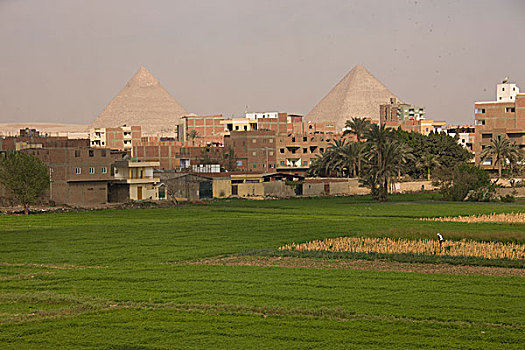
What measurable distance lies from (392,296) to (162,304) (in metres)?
6.98

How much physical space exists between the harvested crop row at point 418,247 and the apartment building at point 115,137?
126414mm

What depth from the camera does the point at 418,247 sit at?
35781 mm

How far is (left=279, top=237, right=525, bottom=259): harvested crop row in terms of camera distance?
3391 centimetres

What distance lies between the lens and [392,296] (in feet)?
Answer: 77.0

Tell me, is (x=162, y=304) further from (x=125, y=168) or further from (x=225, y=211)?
(x=125, y=168)

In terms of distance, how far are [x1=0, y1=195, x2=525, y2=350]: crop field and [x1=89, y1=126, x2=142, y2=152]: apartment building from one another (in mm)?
118332

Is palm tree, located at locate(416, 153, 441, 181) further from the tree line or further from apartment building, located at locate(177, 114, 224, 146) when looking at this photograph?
apartment building, located at locate(177, 114, 224, 146)

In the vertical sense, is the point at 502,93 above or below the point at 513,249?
above

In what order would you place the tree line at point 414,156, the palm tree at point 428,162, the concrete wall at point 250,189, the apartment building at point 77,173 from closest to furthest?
the apartment building at point 77,173, the concrete wall at point 250,189, the tree line at point 414,156, the palm tree at point 428,162

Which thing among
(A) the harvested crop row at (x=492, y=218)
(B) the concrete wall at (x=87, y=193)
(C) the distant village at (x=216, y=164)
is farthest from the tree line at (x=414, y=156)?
(A) the harvested crop row at (x=492, y=218)

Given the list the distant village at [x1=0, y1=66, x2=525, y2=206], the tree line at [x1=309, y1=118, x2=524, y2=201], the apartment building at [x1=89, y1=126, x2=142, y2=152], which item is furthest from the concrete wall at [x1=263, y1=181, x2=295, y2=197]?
the apartment building at [x1=89, y1=126, x2=142, y2=152]

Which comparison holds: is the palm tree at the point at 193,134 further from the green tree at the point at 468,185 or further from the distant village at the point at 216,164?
the green tree at the point at 468,185

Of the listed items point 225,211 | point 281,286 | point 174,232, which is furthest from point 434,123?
point 281,286

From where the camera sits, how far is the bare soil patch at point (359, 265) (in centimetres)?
2925
